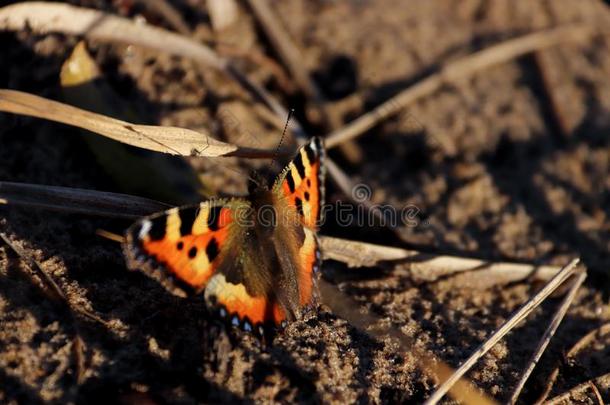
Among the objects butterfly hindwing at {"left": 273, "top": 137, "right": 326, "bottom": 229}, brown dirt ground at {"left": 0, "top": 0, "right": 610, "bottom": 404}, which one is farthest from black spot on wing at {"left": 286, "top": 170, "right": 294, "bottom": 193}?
brown dirt ground at {"left": 0, "top": 0, "right": 610, "bottom": 404}

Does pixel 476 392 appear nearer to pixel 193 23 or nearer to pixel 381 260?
pixel 381 260

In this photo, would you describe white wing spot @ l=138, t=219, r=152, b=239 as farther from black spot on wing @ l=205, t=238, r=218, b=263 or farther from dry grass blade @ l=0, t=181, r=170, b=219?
dry grass blade @ l=0, t=181, r=170, b=219

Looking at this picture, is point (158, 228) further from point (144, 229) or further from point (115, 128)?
point (115, 128)

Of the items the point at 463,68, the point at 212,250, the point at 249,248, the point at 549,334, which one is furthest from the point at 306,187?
the point at 463,68

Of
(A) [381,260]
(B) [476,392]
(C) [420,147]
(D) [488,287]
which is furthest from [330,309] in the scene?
(C) [420,147]

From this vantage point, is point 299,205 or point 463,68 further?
point 463,68

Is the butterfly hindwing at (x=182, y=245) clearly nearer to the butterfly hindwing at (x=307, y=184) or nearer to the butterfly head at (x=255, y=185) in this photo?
the butterfly head at (x=255, y=185)

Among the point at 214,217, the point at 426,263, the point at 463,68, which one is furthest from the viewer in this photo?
the point at 463,68
